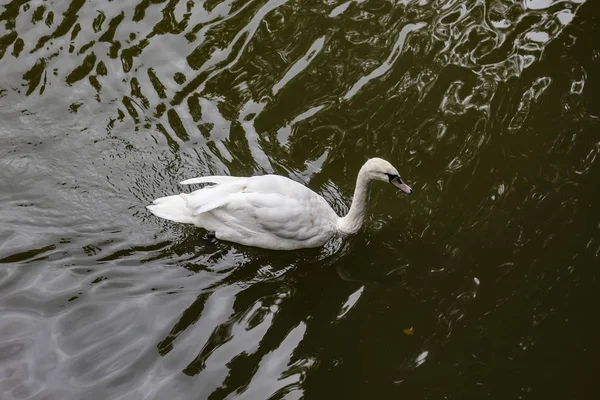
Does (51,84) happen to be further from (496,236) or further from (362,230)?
(496,236)

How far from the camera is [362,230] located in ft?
22.6

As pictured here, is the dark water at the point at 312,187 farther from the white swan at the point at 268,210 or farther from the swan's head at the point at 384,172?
the swan's head at the point at 384,172

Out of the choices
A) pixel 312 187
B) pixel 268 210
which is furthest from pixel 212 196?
pixel 312 187

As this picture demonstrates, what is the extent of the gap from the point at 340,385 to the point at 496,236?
2.21m

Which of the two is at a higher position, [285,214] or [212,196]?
[212,196]

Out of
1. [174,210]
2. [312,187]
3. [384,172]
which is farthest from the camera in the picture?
[312,187]

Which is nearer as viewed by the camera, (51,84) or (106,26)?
(51,84)

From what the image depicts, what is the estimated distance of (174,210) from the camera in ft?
21.5

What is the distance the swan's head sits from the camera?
632cm

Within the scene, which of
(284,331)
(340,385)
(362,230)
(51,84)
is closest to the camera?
(340,385)

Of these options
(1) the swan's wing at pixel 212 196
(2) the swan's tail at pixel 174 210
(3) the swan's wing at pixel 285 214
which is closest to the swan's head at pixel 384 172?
(3) the swan's wing at pixel 285 214

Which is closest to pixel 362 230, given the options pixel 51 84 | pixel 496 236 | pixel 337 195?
pixel 337 195

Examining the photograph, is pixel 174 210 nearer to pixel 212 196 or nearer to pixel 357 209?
pixel 212 196

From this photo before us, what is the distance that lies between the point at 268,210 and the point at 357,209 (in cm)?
83
